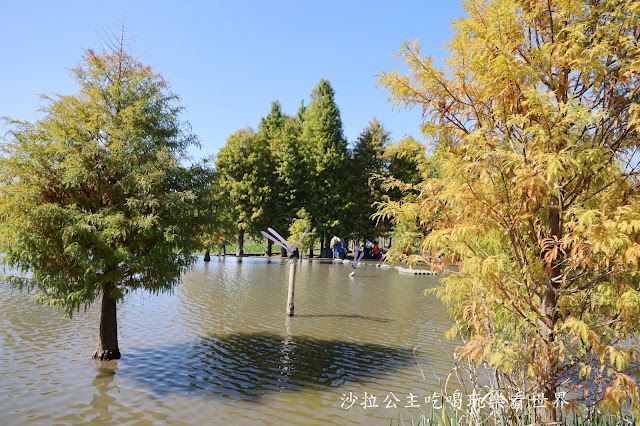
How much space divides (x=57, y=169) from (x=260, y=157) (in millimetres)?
40311

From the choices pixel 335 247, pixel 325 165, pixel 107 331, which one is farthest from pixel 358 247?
pixel 107 331

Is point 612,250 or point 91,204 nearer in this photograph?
point 612,250

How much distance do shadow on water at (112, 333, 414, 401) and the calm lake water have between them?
3 cm

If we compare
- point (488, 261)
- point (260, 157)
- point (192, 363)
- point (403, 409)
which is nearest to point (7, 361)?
point (192, 363)

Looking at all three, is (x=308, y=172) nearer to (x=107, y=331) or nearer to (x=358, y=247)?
(x=358, y=247)

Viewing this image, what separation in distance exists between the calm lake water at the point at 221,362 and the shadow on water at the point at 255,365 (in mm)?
32

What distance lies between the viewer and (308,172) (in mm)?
53094

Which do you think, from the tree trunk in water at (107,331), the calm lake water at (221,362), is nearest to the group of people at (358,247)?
the calm lake water at (221,362)

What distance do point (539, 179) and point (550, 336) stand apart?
84.2 inches

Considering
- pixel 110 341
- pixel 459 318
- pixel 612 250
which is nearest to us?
pixel 612 250

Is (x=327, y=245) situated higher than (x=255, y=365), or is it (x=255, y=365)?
(x=327, y=245)

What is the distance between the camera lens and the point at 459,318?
729cm

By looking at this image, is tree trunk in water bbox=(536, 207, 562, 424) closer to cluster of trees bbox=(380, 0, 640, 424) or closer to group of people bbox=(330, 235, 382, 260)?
cluster of trees bbox=(380, 0, 640, 424)

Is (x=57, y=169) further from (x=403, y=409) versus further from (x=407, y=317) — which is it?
(x=407, y=317)
